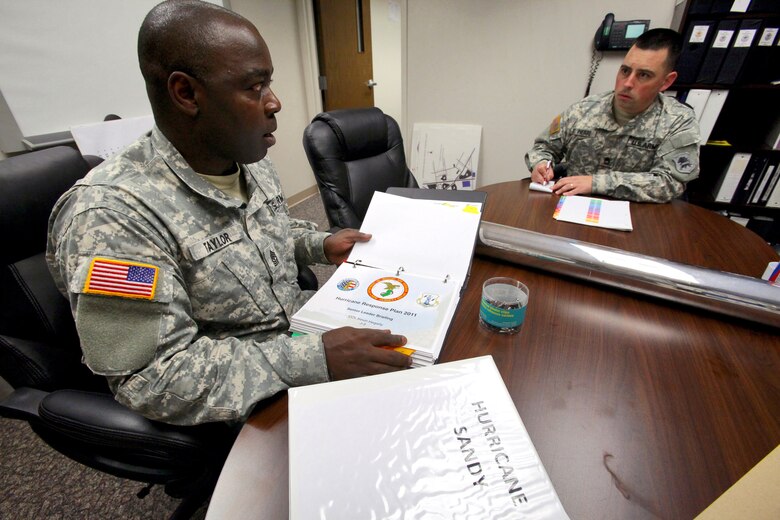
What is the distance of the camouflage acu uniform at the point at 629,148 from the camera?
4.42ft

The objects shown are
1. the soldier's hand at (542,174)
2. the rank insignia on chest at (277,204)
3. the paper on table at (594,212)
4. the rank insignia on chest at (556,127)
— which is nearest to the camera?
the rank insignia on chest at (277,204)

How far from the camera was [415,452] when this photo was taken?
0.42 meters

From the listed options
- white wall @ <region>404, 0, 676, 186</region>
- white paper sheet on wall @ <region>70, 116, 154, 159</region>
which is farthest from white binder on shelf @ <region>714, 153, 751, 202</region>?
white paper sheet on wall @ <region>70, 116, 154, 159</region>

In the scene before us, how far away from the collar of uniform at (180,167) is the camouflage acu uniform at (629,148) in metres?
1.33

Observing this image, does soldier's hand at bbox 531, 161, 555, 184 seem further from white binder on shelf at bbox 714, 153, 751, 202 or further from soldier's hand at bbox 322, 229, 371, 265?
white binder on shelf at bbox 714, 153, 751, 202

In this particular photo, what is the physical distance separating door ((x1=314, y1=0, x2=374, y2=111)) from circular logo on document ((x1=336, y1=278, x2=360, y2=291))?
3023mm

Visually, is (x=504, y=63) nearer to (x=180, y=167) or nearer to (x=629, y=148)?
(x=629, y=148)

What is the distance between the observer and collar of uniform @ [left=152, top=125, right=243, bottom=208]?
681mm

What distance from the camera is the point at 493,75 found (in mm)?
2363

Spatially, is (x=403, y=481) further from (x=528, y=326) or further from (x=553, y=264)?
(x=553, y=264)

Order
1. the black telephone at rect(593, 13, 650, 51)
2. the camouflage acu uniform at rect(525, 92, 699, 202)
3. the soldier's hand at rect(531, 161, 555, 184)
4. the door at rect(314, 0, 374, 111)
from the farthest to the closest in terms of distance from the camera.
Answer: the door at rect(314, 0, 374, 111) < the black telephone at rect(593, 13, 650, 51) < the soldier's hand at rect(531, 161, 555, 184) < the camouflage acu uniform at rect(525, 92, 699, 202)

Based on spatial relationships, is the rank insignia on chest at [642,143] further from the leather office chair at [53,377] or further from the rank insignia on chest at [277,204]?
the leather office chair at [53,377]

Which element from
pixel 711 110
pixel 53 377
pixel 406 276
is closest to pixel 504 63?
pixel 711 110

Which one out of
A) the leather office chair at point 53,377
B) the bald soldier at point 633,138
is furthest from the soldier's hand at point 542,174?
the leather office chair at point 53,377
